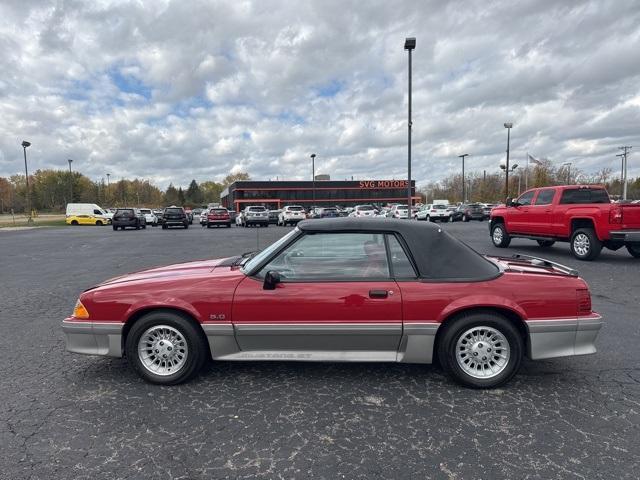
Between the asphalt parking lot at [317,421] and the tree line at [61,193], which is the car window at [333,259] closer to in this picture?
the asphalt parking lot at [317,421]

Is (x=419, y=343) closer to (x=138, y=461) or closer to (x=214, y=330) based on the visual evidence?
(x=214, y=330)

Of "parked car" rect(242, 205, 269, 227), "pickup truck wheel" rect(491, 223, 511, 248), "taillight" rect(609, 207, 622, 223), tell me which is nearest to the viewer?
"taillight" rect(609, 207, 622, 223)

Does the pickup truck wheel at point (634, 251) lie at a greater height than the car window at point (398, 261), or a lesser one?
lesser

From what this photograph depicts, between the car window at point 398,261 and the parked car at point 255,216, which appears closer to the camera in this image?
the car window at point 398,261

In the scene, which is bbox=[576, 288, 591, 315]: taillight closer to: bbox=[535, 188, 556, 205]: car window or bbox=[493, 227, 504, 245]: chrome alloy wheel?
bbox=[535, 188, 556, 205]: car window

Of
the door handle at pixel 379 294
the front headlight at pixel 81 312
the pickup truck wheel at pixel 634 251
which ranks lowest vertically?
the pickup truck wheel at pixel 634 251

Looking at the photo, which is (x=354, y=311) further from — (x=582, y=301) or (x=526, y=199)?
(x=526, y=199)

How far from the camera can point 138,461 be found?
252 cm

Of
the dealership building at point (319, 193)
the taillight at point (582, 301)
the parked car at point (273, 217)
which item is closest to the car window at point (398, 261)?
the taillight at point (582, 301)

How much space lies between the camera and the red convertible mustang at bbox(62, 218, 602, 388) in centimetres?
331

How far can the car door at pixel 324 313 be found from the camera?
331cm

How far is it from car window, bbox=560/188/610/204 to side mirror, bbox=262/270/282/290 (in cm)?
1026

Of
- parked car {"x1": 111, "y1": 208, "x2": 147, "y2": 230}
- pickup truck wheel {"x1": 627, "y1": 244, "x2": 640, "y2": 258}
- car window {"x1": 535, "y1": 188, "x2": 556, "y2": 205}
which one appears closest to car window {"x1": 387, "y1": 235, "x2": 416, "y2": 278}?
car window {"x1": 535, "y1": 188, "x2": 556, "y2": 205}

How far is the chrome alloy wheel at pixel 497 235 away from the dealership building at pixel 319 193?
2516 inches
